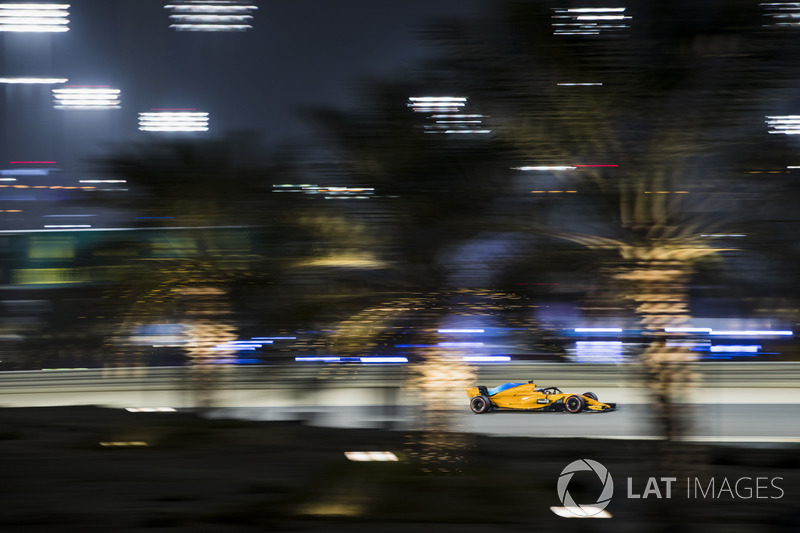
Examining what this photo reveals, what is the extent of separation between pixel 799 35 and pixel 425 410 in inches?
151

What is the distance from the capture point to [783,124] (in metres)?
5.04

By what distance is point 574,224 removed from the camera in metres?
5.15

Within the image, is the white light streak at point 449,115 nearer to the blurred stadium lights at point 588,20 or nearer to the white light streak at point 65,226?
the blurred stadium lights at point 588,20

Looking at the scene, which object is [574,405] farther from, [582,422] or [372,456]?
[372,456]

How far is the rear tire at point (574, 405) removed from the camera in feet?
46.4

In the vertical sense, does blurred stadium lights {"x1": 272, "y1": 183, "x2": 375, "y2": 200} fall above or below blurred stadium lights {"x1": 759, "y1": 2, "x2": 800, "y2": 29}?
below

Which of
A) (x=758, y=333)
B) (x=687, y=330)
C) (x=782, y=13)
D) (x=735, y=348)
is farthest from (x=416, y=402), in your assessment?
(x=782, y=13)

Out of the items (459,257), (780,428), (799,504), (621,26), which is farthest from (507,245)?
(780,428)

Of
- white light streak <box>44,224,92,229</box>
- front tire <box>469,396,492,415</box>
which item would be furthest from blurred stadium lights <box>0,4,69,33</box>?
front tire <box>469,396,492,415</box>

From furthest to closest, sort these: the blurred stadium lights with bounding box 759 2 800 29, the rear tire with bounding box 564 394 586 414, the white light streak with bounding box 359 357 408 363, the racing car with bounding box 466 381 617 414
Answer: the rear tire with bounding box 564 394 586 414 → the racing car with bounding box 466 381 617 414 → the white light streak with bounding box 359 357 408 363 → the blurred stadium lights with bounding box 759 2 800 29

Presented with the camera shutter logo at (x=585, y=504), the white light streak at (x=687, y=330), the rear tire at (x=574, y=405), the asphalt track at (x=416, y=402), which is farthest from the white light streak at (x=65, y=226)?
the rear tire at (x=574, y=405)

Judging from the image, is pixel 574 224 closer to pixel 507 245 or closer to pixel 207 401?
pixel 507 245

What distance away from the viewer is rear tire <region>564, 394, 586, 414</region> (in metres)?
14.2

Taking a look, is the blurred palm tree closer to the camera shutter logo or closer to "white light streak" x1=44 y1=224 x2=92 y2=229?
the camera shutter logo
